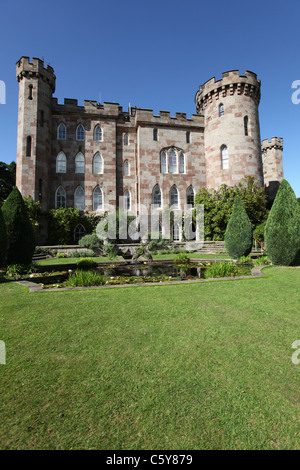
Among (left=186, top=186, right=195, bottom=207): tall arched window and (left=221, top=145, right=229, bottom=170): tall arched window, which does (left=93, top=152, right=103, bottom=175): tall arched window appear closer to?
(left=186, top=186, right=195, bottom=207): tall arched window

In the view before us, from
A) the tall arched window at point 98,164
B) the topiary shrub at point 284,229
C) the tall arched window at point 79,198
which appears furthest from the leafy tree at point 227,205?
the tall arched window at point 79,198

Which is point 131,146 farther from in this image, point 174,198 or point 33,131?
point 33,131

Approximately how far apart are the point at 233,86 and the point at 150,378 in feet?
88.2

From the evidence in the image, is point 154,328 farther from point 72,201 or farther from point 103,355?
point 72,201

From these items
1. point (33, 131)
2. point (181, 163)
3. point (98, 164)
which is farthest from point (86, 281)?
point (181, 163)

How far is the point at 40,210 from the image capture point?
19938mm

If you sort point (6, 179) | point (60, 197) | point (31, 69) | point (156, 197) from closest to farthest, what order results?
1. point (31, 69)
2. point (60, 197)
3. point (156, 197)
4. point (6, 179)

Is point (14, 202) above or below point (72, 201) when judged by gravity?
below

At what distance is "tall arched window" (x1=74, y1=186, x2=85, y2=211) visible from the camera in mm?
22797

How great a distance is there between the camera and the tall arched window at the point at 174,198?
2465cm

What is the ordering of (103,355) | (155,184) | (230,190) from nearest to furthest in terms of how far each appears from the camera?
(103,355) → (230,190) → (155,184)

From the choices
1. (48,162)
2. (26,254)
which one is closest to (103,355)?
(26,254)

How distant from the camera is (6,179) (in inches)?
1232
